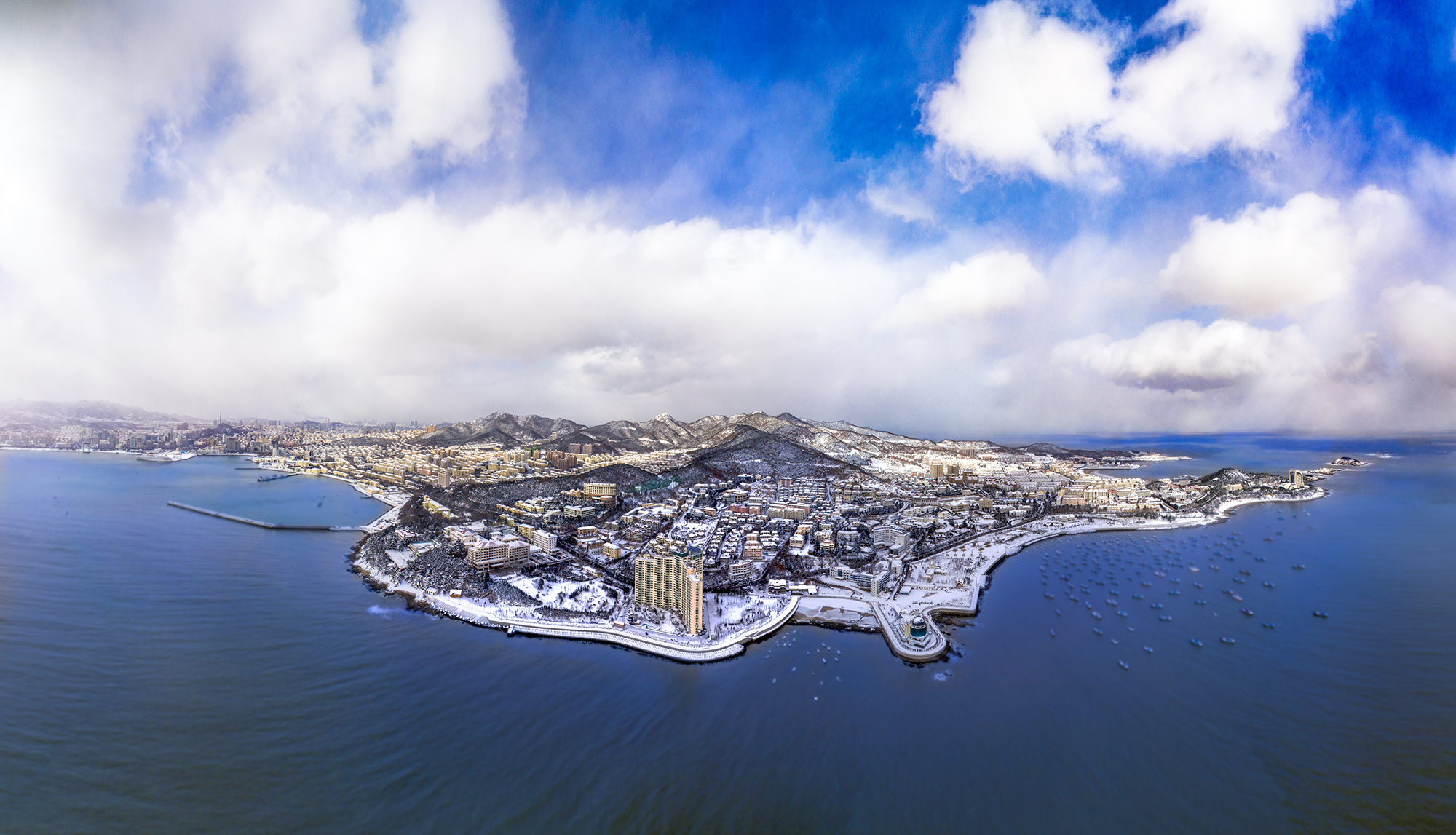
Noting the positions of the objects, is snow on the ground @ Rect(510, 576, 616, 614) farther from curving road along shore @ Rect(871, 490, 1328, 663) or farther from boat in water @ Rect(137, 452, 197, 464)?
boat in water @ Rect(137, 452, 197, 464)

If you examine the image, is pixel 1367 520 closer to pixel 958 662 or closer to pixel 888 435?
pixel 958 662

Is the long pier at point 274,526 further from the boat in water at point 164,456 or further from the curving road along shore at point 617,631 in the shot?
the boat in water at point 164,456

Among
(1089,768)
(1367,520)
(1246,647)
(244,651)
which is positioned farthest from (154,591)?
(1367,520)

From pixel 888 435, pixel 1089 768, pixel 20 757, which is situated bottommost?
pixel 1089 768

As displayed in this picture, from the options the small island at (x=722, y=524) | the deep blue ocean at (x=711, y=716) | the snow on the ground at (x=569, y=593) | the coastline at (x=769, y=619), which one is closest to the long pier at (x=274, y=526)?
the small island at (x=722, y=524)

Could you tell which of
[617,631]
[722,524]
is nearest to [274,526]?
[617,631]

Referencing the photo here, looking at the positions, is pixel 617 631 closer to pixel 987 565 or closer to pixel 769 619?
pixel 769 619
